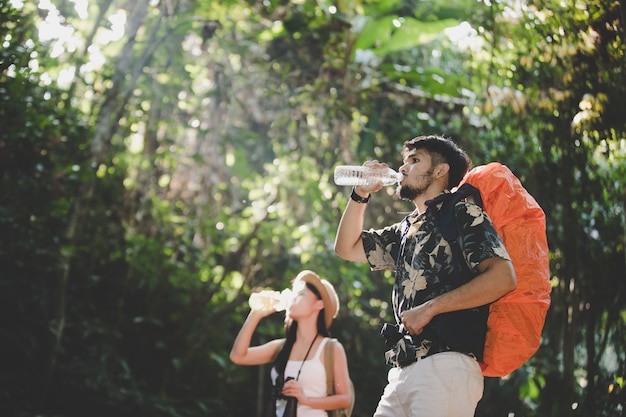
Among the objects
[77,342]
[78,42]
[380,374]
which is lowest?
[380,374]

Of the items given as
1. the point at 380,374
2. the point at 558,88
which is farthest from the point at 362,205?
the point at 380,374

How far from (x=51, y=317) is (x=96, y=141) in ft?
5.55

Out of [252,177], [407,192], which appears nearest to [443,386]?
[407,192]

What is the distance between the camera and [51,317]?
19.0ft

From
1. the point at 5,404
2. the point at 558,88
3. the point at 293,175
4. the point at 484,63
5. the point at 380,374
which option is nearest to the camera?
the point at 558,88

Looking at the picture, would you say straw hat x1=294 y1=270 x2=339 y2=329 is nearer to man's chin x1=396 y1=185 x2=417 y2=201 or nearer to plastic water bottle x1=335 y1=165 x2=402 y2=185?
plastic water bottle x1=335 y1=165 x2=402 y2=185

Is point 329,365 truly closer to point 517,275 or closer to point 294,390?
point 294,390

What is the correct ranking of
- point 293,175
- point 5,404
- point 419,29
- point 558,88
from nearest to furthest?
point 558,88 → point 5,404 → point 419,29 → point 293,175

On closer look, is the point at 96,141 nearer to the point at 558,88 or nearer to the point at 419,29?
the point at 419,29

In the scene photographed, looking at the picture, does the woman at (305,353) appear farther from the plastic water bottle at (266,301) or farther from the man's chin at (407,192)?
the man's chin at (407,192)

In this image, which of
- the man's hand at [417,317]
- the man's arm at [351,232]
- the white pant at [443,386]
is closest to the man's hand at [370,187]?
the man's arm at [351,232]

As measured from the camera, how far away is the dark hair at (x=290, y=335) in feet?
11.4

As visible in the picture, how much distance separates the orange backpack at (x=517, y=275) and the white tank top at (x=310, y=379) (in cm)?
129

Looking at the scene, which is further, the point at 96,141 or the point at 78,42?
the point at 78,42
